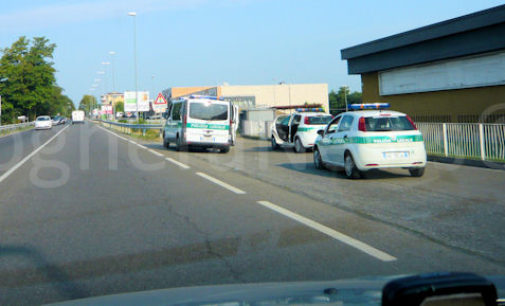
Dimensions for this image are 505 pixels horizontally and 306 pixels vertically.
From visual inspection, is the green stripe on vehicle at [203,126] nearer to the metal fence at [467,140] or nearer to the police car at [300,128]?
the police car at [300,128]

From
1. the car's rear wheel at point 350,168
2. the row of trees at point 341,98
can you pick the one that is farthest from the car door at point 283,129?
the row of trees at point 341,98

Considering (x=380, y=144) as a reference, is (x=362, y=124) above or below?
above

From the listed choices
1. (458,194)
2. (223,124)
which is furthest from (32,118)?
(458,194)

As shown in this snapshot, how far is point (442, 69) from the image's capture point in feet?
72.6

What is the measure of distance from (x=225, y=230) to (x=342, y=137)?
23.1ft

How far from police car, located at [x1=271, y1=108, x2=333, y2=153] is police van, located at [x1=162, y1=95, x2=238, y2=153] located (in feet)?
6.51

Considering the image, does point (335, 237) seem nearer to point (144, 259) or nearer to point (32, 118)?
point (144, 259)

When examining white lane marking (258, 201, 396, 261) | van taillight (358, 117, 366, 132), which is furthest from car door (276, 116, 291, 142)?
white lane marking (258, 201, 396, 261)

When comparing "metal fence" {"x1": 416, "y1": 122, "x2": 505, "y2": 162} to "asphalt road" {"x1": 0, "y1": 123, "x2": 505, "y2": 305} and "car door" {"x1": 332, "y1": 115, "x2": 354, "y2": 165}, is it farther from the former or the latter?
"car door" {"x1": 332, "y1": 115, "x2": 354, "y2": 165}

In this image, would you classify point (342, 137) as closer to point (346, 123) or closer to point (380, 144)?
point (346, 123)

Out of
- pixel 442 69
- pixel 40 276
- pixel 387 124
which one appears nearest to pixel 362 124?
pixel 387 124

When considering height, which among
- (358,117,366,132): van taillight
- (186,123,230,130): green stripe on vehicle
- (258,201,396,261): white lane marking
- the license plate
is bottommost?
(258,201,396,261): white lane marking

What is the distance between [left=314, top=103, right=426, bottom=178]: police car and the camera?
42.7ft

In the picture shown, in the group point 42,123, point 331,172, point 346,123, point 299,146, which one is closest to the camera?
point 346,123
